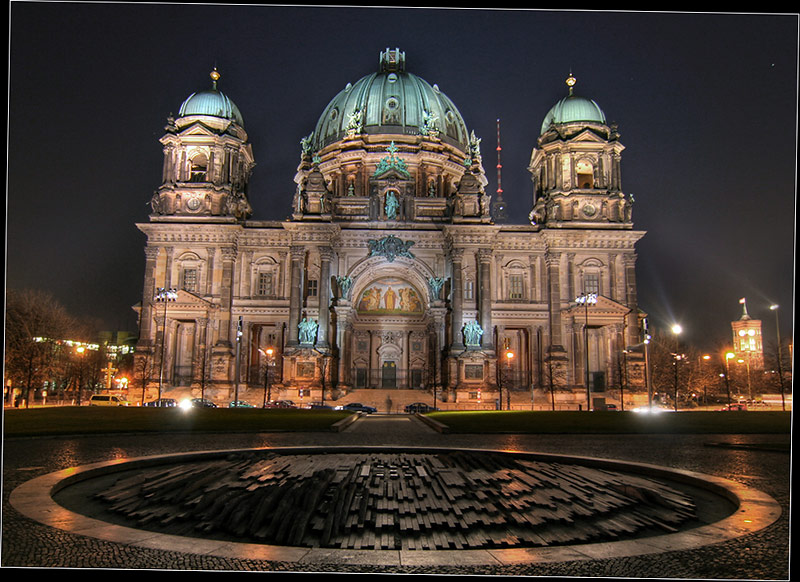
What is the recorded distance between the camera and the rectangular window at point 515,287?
62781 mm

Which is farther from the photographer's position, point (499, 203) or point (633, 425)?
point (499, 203)

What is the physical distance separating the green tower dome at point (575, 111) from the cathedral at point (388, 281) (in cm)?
21

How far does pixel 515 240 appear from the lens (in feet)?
207

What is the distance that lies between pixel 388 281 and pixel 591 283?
20.3 meters

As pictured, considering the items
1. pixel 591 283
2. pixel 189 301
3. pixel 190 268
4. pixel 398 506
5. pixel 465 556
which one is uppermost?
pixel 190 268

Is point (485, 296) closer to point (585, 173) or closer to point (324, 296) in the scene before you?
point (324, 296)

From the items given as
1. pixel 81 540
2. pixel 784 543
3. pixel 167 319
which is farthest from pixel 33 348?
pixel 784 543

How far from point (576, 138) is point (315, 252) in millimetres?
28042

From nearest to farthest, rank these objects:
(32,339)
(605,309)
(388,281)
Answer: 1. (32,339)
2. (605,309)
3. (388,281)

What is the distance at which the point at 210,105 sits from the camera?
218 feet

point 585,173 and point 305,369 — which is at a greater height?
point 585,173

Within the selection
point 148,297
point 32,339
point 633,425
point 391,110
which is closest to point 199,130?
point 148,297

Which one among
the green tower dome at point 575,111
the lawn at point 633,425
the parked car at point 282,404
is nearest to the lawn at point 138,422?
the lawn at point 633,425

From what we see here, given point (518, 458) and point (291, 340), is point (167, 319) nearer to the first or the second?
point (291, 340)
